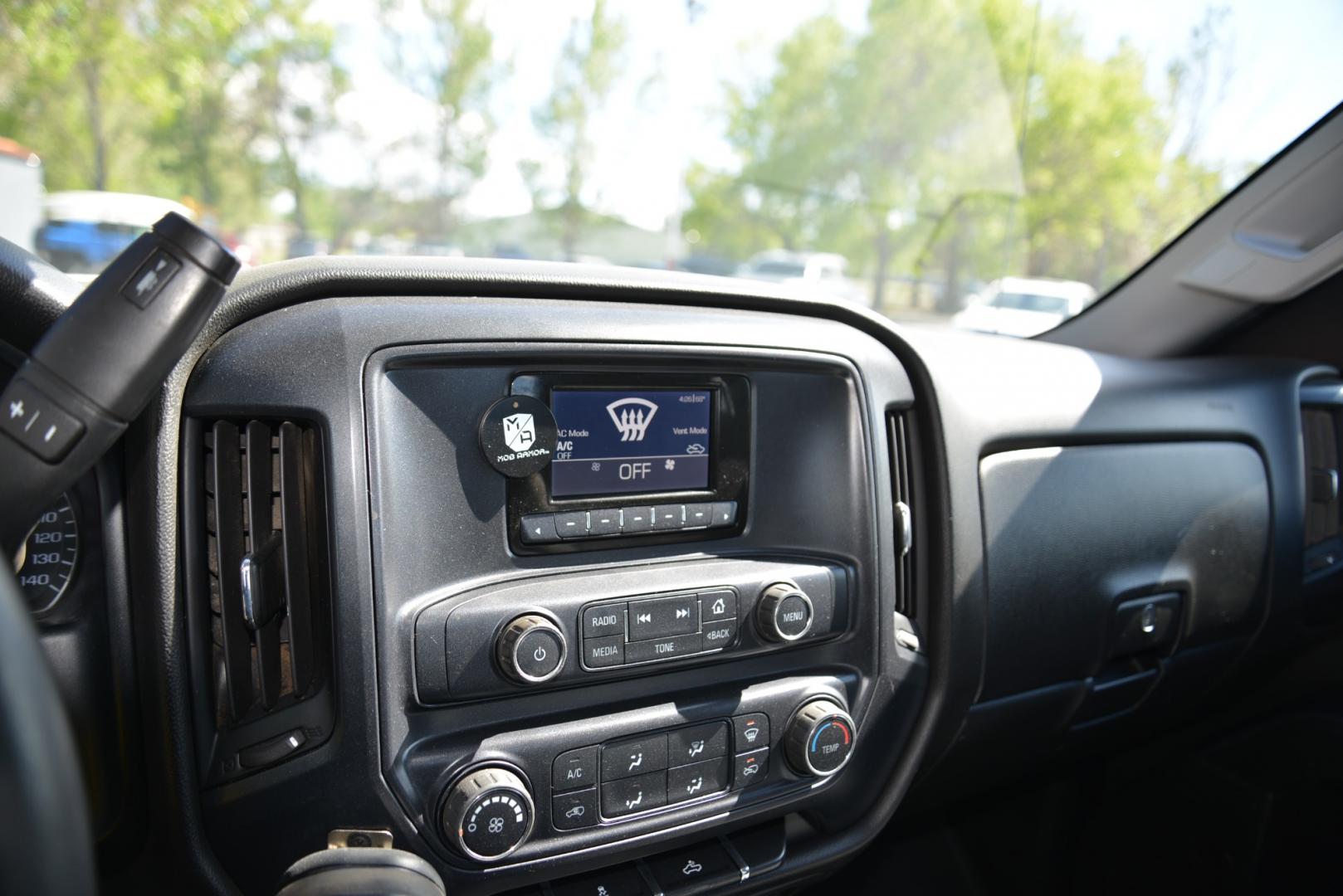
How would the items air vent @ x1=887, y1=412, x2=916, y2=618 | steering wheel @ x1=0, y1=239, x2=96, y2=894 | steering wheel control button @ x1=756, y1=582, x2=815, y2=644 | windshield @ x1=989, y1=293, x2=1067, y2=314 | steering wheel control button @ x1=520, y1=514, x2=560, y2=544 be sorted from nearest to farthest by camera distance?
steering wheel @ x1=0, y1=239, x2=96, y2=894 → steering wheel control button @ x1=520, y1=514, x2=560, y2=544 → steering wheel control button @ x1=756, y1=582, x2=815, y2=644 → air vent @ x1=887, y1=412, x2=916, y2=618 → windshield @ x1=989, y1=293, x2=1067, y2=314

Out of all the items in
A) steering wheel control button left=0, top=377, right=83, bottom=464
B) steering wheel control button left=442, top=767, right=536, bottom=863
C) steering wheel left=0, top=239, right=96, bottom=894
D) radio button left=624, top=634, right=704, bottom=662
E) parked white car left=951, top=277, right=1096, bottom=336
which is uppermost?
parked white car left=951, top=277, right=1096, bottom=336

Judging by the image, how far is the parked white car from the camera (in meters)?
2.44

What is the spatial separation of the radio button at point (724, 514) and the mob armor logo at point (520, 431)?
0.35m

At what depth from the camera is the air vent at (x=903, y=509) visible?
167cm

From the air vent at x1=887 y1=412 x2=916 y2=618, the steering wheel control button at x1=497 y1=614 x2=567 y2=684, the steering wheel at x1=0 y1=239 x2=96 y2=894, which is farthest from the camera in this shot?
the air vent at x1=887 y1=412 x2=916 y2=618

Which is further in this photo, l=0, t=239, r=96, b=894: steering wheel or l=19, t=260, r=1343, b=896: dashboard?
l=19, t=260, r=1343, b=896: dashboard

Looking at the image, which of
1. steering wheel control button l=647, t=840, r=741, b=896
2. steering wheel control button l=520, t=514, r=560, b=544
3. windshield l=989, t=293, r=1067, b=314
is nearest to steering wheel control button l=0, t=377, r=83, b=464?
steering wheel control button l=520, t=514, r=560, b=544

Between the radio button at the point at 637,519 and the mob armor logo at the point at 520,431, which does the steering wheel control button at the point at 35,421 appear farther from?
the radio button at the point at 637,519

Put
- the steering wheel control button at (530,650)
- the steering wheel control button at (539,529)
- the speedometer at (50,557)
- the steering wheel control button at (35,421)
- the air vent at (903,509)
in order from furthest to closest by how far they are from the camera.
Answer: the air vent at (903,509) → the steering wheel control button at (539,529) → the steering wheel control button at (530,650) → the speedometer at (50,557) → the steering wheel control button at (35,421)

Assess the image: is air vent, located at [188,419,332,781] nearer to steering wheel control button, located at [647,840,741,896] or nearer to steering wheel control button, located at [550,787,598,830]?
steering wheel control button, located at [550,787,598,830]

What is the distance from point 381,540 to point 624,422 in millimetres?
409

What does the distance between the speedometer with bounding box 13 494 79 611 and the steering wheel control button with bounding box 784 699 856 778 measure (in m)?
1.08

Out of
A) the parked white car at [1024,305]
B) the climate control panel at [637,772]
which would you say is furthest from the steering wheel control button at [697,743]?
the parked white car at [1024,305]

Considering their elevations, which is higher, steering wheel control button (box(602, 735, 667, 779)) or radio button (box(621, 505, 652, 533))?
radio button (box(621, 505, 652, 533))
